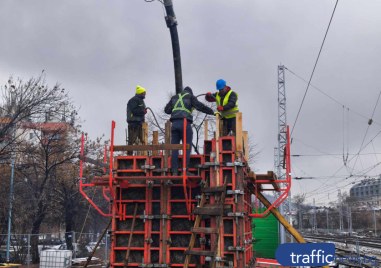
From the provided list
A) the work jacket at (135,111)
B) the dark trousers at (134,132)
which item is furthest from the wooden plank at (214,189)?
the work jacket at (135,111)

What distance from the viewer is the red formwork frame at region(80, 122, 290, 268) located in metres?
8.62

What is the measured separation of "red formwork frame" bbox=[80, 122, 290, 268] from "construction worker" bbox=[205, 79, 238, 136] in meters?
0.78

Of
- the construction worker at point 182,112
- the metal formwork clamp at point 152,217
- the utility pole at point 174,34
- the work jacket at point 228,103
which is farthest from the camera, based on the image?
the utility pole at point 174,34

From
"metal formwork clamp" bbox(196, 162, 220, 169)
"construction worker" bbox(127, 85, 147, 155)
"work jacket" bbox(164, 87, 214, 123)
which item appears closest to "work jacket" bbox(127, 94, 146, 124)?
"construction worker" bbox(127, 85, 147, 155)

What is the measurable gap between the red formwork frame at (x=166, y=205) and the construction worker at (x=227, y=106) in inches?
30.9

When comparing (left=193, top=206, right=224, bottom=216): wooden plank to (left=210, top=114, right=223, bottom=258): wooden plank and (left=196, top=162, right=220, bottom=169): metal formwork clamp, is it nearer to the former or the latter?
(left=210, top=114, right=223, bottom=258): wooden plank

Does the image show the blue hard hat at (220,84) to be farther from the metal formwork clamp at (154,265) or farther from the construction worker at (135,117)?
the metal formwork clamp at (154,265)

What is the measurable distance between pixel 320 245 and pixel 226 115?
197 inches

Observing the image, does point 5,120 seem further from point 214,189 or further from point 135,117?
point 214,189

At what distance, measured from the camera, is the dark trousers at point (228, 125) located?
9.72m

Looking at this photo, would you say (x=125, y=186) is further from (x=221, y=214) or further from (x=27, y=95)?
(x=27, y=95)

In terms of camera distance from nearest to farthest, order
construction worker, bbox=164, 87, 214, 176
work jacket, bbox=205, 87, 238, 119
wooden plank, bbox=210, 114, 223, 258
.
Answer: wooden plank, bbox=210, 114, 223, 258 < construction worker, bbox=164, 87, 214, 176 < work jacket, bbox=205, 87, 238, 119

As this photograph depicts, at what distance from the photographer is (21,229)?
101 feet

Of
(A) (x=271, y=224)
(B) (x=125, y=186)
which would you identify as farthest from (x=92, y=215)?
(B) (x=125, y=186)
